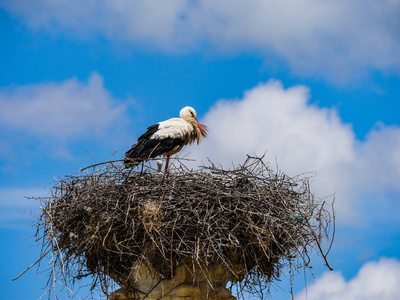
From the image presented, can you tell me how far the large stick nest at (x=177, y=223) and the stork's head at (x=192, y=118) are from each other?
3212mm

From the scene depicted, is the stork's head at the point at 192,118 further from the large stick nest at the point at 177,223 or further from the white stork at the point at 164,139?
the large stick nest at the point at 177,223

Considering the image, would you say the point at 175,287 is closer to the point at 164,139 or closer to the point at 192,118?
the point at 164,139

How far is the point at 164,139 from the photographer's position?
9.41m

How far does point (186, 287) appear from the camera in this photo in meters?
6.50

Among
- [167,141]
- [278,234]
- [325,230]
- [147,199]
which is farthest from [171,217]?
[167,141]

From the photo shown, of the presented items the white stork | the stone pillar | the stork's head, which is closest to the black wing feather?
the white stork

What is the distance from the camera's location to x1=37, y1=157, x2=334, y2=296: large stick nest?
6.20 meters

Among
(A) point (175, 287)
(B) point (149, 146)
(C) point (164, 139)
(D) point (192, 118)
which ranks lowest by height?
(A) point (175, 287)

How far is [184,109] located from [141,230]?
4402mm

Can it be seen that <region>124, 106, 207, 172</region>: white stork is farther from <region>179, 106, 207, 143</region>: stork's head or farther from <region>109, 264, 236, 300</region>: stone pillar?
<region>109, 264, 236, 300</region>: stone pillar

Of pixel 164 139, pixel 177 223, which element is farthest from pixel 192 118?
pixel 177 223

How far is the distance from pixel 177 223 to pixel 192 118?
170 inches

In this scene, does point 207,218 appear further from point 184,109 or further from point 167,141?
point 184,109

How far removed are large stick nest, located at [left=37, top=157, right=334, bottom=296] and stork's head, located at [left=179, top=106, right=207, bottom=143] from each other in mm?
3212
